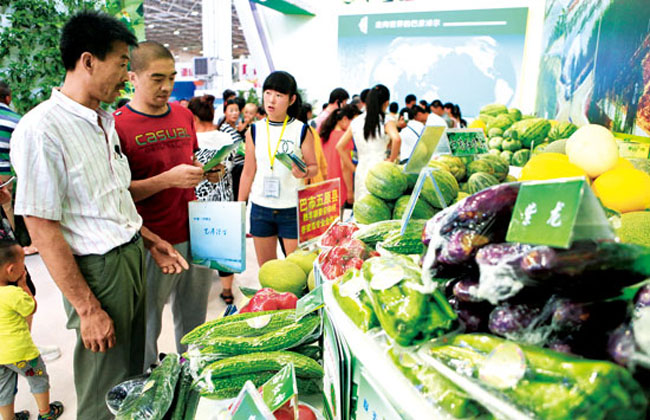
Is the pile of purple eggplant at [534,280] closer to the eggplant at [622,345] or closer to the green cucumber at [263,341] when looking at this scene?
the eggplant at [622,345]

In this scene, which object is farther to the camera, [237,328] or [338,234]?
[338,234]

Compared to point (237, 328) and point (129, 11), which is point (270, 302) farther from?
point (129, 11)

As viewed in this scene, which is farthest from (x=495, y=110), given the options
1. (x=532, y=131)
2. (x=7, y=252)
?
(x=7, y=252)

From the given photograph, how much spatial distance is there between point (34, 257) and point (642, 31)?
5.91m

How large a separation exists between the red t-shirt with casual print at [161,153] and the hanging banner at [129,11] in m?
3.71

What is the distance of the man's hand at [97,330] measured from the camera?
1517 millimetres

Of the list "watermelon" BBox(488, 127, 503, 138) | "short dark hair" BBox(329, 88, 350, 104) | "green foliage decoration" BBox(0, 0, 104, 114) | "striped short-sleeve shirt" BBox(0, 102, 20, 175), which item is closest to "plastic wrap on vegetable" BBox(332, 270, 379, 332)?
"watermelon" BBox(488, 127, 503, 138)

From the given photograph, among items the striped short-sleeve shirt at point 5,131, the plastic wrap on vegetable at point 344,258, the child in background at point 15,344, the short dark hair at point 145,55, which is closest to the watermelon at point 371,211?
the plastic wrap on vegetable at point 344,258

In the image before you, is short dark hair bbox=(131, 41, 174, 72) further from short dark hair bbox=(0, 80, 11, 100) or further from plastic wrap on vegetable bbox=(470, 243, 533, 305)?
short dark hair bbox=(0, 80, 11, 100)

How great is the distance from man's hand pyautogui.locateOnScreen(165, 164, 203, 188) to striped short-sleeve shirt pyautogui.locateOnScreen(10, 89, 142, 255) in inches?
8.6

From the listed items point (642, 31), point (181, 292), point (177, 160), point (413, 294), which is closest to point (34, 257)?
point (181, 292)

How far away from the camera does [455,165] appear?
187cm

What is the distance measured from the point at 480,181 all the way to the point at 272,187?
148 centimetres

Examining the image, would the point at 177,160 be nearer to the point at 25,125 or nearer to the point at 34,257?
the point at 25,125
